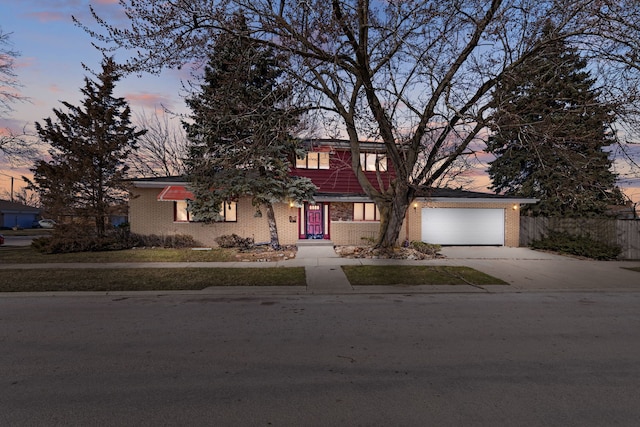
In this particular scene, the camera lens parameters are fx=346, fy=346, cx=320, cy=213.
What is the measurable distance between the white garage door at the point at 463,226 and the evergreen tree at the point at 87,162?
1551 centimetres

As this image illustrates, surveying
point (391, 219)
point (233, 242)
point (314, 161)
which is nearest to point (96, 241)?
point (233, 242)

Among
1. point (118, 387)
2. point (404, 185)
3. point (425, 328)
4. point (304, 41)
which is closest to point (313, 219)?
point (404, 185)

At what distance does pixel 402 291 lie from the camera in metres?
8.16

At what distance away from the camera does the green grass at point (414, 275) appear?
905cm

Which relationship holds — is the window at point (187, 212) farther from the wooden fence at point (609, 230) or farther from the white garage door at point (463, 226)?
the wooden fence at point (609, 230)

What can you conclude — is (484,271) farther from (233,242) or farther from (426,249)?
(233,242)

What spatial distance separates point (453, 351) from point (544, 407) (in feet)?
4.55

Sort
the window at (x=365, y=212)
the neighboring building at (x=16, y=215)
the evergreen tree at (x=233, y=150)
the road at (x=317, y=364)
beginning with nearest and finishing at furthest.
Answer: the road at (x=317, y=364) → the evergreen tree at (x=233, y=150) → the window at (x=365, y=212) → the neighboring building at (x=16, y=215)

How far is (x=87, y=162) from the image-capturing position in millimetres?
15258

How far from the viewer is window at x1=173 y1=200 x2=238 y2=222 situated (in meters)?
17.8

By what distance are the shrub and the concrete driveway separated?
30.3 ft

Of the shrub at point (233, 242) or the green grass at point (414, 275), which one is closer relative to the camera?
the green grass at point (414, 275)

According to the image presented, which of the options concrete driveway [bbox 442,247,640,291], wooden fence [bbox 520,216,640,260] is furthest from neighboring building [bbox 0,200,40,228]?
wooden fence [bbox 520,216,640,260]

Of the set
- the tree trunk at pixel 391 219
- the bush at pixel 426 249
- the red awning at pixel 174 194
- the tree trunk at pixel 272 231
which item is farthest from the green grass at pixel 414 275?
the red awning at pixel 174 194
